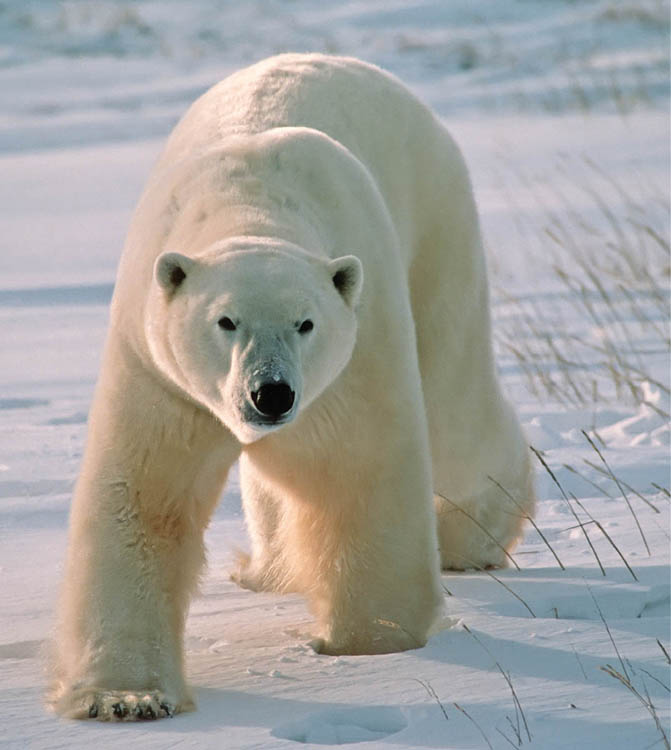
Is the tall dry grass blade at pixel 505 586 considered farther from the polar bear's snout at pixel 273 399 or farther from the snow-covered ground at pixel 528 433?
the polar bear's snout at pixel 273 399

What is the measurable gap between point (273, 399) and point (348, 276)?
0.43 m

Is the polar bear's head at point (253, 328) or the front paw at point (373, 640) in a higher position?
the polar bear's head at point (253, 328)

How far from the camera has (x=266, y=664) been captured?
322cm

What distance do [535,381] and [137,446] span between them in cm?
309

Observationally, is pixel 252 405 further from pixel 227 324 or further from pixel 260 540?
pixel 260 540

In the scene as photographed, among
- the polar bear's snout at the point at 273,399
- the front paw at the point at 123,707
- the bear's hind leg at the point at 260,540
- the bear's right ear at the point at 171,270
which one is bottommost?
the bear's hind leg at the point at 260,540

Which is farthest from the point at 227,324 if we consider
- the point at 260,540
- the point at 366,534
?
the point at 260,540

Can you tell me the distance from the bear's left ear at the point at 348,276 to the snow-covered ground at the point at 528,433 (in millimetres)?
797

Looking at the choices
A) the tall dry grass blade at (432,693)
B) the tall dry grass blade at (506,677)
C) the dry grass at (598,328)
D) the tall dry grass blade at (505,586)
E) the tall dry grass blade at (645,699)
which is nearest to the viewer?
the tall dry grass blade at (645,699)

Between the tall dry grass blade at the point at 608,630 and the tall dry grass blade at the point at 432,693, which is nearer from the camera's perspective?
the tall dry grass blade at the point at 432,693

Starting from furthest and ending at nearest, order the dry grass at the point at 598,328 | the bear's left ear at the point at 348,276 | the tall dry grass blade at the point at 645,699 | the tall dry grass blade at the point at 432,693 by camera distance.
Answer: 1. the dry grass at the point at 598,328
2. the bear's left ear at the point at 348,276
3. the tall dry grass blade at the point at 432,693
4. the tall dry grass blade at the point at 645,699

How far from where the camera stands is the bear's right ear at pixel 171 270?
9.54 ft

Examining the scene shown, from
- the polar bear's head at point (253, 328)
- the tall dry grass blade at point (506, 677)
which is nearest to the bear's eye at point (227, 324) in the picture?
the polar bear's head at point (253, 328)

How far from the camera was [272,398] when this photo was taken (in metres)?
2.70
